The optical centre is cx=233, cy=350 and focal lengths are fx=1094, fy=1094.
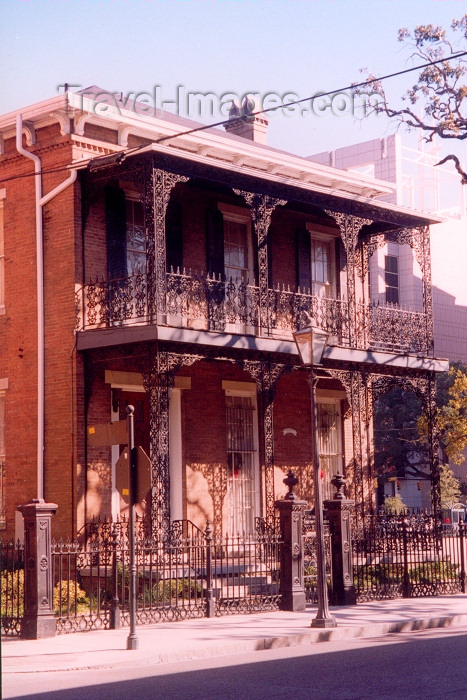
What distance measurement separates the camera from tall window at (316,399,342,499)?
2350cm

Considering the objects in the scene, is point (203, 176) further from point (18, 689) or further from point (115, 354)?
point (18, 689)

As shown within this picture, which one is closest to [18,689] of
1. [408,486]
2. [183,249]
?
[183,249]

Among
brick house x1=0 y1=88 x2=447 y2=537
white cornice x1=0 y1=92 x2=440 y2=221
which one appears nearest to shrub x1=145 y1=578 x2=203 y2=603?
brick house x1=0 y1=88 x2=447 y2=537

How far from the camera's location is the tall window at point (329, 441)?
23.5m

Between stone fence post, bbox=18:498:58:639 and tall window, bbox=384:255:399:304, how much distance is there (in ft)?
125

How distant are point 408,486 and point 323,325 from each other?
3754 centimetres

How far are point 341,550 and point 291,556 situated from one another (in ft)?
2.88

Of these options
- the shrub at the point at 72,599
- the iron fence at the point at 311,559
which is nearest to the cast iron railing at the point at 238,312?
the iron fence at the point at 311,559

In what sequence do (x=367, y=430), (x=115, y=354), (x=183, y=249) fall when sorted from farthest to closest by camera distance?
(x=367, y=430)
(x=183, y=249)
(x=115, y=354)

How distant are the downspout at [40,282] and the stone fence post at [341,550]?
5.07 meters

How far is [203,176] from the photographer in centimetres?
1878

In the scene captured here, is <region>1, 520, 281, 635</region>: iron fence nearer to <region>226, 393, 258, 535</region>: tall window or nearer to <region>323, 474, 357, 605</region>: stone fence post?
<region>323, 474, 357, 605</region>: stone fence post

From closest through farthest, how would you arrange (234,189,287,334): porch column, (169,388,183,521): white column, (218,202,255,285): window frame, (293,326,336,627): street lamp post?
1. (293,326,336,627): street lamp post
2. (234,189,287,334): porch column
3. (169,388,183,521): white column
4. (218,202,255,285): window frame

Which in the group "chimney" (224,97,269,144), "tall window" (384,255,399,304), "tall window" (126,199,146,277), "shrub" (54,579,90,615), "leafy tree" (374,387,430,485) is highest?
"tall window" (384,255,399,304)
